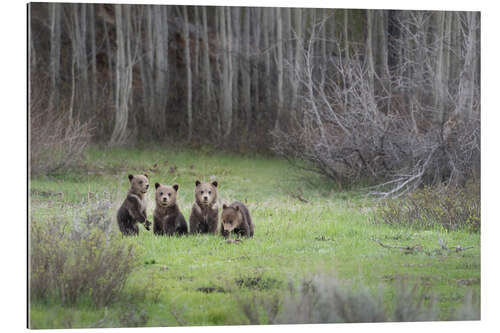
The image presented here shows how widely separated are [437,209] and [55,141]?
13.7ft

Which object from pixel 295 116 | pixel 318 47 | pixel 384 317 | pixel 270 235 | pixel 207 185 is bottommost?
pixel 384 317

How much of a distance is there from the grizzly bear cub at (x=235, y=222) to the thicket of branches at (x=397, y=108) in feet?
4.71

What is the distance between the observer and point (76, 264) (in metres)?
6.47

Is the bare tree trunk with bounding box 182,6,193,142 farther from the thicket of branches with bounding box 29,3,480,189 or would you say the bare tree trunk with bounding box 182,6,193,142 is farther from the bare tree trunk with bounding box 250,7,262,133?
the bare tree trunk with bounding box 250,7,262,133

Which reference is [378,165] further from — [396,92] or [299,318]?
[299,318]

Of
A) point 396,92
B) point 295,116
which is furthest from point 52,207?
point 396,92

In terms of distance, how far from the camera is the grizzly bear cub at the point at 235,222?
25.4 feet

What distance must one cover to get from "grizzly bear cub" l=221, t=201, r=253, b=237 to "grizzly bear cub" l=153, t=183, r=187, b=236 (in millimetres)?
428

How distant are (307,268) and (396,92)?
2.71 metres

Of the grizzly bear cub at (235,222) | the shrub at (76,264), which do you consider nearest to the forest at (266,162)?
the shrub at (76,264)

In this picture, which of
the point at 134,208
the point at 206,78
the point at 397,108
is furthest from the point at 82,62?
the point at 397,108

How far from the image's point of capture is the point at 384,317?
6805mm

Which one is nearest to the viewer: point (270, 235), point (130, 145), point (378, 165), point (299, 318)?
point (299, 318)

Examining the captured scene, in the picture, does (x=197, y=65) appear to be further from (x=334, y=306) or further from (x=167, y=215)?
(x=334, y=306)
